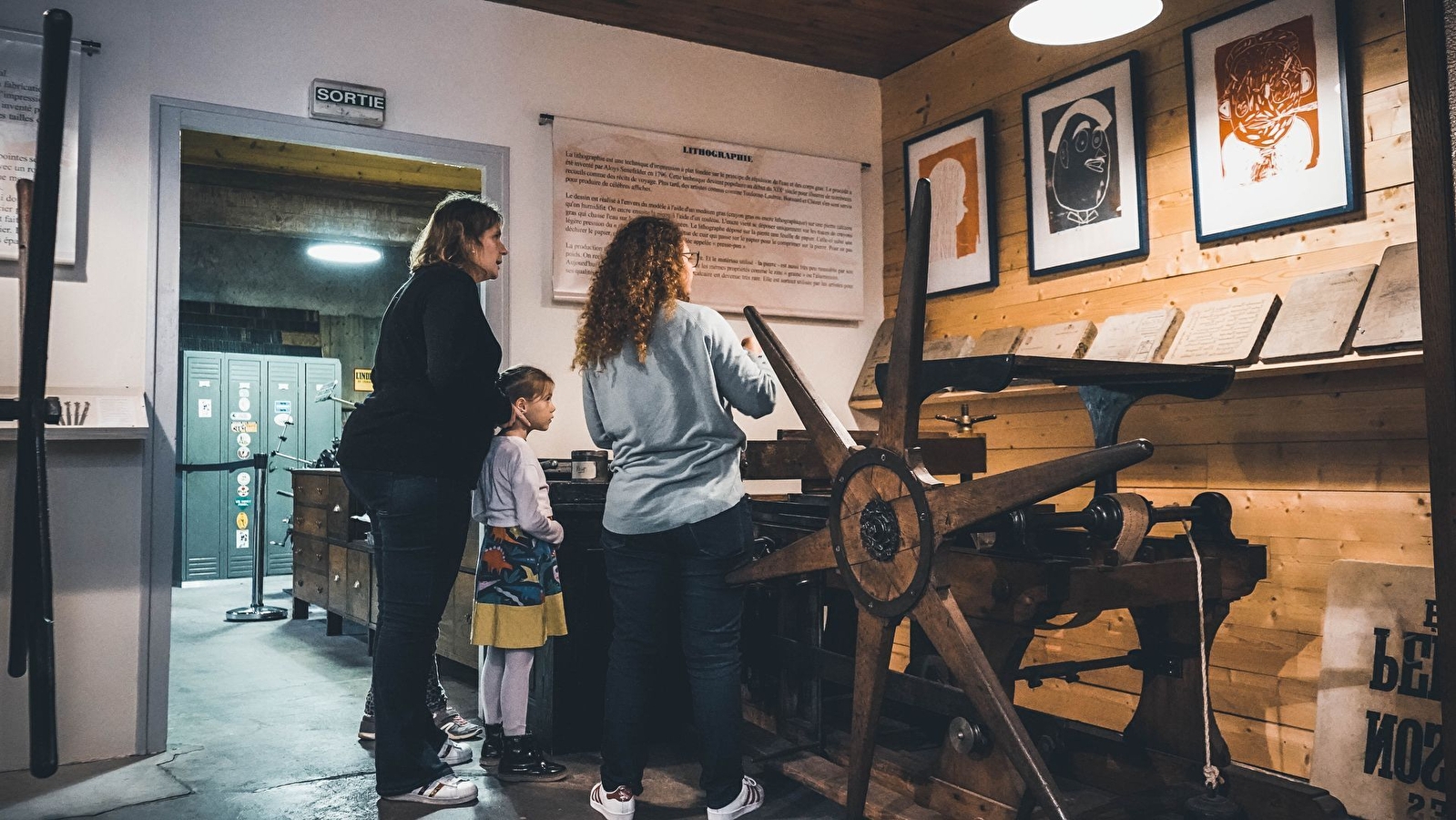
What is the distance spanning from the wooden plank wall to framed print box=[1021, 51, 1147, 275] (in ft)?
0.18

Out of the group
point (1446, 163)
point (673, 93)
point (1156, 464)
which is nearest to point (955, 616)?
point (1446, 163)

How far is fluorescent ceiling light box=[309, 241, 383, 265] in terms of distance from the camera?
842 cm

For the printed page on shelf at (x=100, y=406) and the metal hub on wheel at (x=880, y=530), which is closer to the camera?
the metal hub on wheel at (x=880, y=530)

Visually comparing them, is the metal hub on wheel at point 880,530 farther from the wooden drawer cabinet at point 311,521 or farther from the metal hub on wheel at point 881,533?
the wooden drawer cabinet at point 311,521

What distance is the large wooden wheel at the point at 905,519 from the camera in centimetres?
172

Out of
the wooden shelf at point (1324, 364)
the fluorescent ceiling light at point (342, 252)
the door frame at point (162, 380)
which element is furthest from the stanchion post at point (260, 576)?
the wooden shelf at point (1324, 364)

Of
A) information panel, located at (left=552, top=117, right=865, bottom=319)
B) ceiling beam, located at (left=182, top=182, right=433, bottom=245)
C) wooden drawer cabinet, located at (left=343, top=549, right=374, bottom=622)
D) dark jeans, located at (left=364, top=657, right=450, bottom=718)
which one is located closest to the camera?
dark jeans, located at (left=364, top=657, right=450, bottom=718)

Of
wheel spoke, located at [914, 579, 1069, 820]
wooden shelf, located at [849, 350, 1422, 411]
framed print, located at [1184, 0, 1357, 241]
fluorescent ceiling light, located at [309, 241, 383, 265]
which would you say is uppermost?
fluorescent ceiling light, located at [309, 241, 383, 265]

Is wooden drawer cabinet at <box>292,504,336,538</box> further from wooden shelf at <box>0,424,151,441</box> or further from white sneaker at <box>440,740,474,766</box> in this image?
white sneaker at <box>440,740,474,766</box>

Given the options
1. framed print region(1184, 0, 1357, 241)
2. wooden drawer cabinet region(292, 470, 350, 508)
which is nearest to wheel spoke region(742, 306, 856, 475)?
framed print region(1184, 0, 1357, 241)

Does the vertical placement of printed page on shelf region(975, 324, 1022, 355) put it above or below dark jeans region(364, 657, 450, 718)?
above

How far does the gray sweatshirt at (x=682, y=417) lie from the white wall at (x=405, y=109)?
4.90 ft

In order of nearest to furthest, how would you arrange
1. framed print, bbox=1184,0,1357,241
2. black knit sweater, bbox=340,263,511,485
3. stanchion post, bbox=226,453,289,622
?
black knit sweater, bbox=340,263,511,485
framed print, bbox=1184,0,1357,241
stanchion post, bbox=226,453,289,622

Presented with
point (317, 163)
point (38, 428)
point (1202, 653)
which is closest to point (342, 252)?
point (317, 163)
